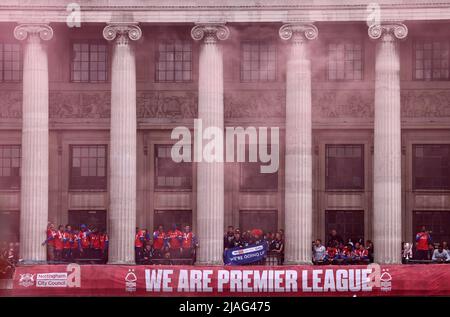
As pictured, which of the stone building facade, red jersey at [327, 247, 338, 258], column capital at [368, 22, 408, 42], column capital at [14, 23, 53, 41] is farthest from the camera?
the stone building facade

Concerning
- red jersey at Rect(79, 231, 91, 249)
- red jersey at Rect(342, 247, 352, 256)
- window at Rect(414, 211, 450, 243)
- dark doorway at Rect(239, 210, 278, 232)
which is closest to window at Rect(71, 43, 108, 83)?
red jersey at Rect(79, 231, 91, 249)

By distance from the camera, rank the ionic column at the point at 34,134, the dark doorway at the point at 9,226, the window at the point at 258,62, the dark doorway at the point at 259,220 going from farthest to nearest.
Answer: the dark doorway at the point at 259,220 < the window at the point at 258,62 < the dark doorway at the point at 9,226 < the ionic column at the point at 34,134

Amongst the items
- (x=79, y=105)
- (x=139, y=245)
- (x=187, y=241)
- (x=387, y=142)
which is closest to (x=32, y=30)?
(x=79, y=105)

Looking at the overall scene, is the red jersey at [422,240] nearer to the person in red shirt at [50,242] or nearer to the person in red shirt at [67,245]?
the person in red shirt at [67,245]

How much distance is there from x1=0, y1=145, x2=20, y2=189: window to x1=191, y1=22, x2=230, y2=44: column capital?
1139 centimetres

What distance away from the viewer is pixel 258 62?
88625mm

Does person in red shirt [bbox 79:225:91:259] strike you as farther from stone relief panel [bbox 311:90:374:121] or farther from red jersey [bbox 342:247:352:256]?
stone relief panel [bbox 311:90:374:121]

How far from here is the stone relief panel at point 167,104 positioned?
290 ft

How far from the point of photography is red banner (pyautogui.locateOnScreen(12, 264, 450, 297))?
75125 mm

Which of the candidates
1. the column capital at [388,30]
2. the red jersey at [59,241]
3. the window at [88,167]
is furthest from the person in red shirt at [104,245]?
the column capital at [388,30]

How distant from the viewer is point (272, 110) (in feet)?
289

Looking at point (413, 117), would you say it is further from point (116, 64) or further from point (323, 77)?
point (116, 64)

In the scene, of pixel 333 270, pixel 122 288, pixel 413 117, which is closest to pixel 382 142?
pixel 413 117

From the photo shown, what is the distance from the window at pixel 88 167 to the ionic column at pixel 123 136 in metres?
4.01
